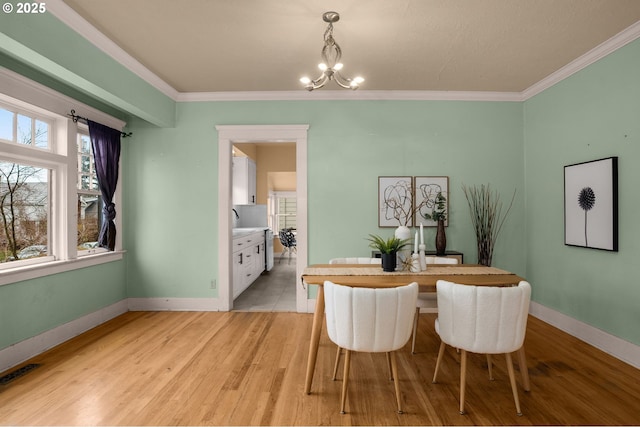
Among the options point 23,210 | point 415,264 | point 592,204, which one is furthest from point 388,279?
point 23,210

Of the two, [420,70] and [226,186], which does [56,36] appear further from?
[420,70]

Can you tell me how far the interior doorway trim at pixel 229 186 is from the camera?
13.1 ft

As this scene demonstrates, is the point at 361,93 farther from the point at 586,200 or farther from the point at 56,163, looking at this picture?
the point at 56,163

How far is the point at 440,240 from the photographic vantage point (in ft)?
12.4

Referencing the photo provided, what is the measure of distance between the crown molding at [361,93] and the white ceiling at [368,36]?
7cm

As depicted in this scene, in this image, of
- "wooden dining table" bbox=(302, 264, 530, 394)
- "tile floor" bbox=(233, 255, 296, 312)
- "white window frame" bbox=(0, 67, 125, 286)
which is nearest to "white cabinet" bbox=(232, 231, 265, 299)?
"tile floor" bbox=(233, 255, 296, 312)

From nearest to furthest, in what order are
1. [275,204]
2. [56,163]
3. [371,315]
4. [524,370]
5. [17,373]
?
[371,315]
[524,370]
[17,373]
[56,163]
[275,204]

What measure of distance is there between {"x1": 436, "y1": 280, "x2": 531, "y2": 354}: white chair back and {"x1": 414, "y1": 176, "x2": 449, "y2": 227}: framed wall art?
2.07 meters

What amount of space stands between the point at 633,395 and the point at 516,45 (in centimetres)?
283

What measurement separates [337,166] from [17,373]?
3483 millimetres

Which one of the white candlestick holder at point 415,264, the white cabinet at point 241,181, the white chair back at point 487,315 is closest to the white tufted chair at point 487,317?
the white chair back at point 487,315

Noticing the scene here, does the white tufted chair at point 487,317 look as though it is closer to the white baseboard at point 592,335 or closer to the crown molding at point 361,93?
the white baseboard at point 592,335

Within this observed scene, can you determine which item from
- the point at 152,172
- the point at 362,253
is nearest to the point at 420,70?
the point at 362,253

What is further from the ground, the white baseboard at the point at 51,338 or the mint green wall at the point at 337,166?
the mint green wall at the point at 337,166
